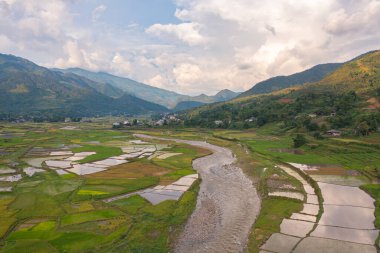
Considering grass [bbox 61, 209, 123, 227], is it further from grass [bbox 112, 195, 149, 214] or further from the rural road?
the rural road

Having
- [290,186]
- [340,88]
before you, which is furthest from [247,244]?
[340,88]

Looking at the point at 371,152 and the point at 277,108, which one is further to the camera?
the point at 277,108

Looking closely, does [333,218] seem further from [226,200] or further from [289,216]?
[226,200]

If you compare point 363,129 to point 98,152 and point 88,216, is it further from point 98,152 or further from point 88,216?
point 88,216

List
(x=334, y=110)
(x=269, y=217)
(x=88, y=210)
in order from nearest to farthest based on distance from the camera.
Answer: (x=269, y=217)
(x=88, y=210)
(x=334, y=110)

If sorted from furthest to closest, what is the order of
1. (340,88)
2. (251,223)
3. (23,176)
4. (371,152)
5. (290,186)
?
(340,88)
(371,152)
(23,176)
(290,186)
(251,223)

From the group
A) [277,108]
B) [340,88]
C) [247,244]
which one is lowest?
[247,244]

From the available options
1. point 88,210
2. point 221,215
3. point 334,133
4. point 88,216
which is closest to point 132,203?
point 88,210
